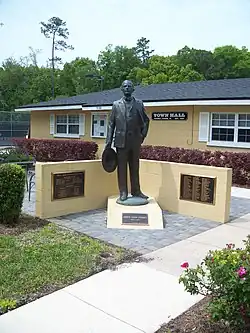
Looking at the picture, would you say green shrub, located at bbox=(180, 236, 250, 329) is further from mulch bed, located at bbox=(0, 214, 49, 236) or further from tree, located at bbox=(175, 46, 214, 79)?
tree, located at bbox=(175, 46, 214, 79)

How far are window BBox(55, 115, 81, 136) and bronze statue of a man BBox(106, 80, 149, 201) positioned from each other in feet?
38.9

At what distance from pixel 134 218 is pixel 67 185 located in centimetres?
152

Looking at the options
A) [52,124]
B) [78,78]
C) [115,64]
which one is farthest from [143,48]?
[52,124]

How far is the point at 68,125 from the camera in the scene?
19953 mm

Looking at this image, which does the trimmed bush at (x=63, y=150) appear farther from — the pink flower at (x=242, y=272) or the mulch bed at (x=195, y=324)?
the pink flower at (x=242, y=272)

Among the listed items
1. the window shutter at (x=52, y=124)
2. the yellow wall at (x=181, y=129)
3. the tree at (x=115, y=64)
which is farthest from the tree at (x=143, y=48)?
the yellow wall at (x=181, y=129)

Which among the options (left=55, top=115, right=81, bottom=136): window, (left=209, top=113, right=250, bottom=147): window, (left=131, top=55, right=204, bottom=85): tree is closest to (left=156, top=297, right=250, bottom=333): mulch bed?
(left=209, top=113, right=250, bottom=147): window

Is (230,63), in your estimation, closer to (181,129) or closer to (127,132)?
(181,129)

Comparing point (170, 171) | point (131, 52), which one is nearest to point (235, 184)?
point (170, 171)

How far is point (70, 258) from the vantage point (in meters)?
4.95

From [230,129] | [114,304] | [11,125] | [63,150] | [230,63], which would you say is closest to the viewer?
[114,304]

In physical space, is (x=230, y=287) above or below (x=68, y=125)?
below

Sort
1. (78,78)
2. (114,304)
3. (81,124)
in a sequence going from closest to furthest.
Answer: (114,304)
(81,124)
(78,78)

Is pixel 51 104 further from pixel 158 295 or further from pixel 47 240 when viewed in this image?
pixel 158 295
